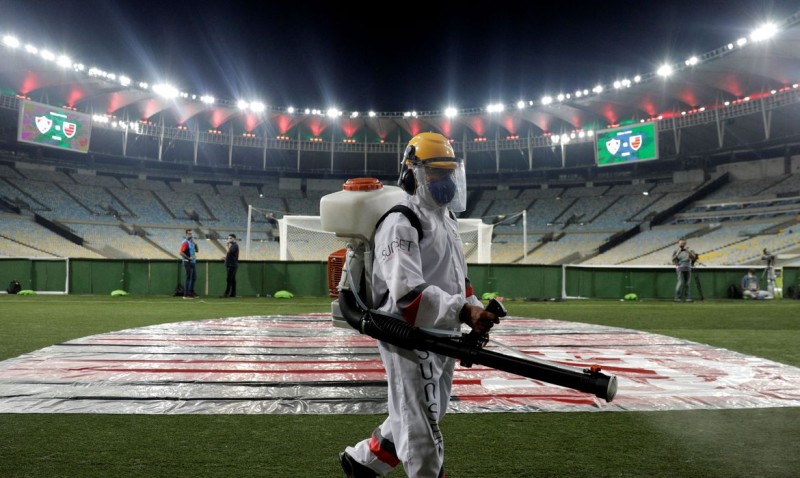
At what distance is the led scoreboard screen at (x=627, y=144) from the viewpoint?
39156mm

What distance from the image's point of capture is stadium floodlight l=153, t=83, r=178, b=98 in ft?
137

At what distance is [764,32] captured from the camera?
31.4m

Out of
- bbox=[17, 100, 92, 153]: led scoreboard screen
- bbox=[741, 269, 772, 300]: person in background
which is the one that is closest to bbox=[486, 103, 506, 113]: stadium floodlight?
bbox=[741, 269, 772, 300]: person in background

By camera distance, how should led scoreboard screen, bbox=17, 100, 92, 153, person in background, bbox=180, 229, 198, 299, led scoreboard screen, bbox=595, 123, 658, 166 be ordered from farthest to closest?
led scoreboard screen, bbox=595, 123, 658, 166
led scoreboard screen, bbox=17, 100, 92, 153
person in background, bbox=180, 229, 198, 299

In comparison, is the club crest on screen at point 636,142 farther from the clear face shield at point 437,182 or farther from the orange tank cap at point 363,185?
the clear face shield at point 437,182

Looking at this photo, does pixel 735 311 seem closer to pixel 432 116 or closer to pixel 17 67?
pixel 432 116

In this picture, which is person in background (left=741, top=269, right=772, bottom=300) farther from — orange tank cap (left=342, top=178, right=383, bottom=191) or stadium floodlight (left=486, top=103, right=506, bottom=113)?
stadium floodlight (left=486, top=103, right=506, bottom=113)

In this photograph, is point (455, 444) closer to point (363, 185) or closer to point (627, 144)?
point (363, 185)

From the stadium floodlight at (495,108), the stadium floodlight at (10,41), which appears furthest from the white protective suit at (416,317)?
the stadium floodlight at (495,108)

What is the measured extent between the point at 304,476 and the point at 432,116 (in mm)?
48592

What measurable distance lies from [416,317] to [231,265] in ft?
48.2

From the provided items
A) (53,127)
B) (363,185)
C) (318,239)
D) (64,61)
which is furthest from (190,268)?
A: (53,127)

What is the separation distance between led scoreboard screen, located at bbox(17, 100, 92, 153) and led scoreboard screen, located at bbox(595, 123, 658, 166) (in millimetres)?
40138

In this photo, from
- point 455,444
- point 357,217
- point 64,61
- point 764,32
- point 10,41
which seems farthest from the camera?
point 64,61
